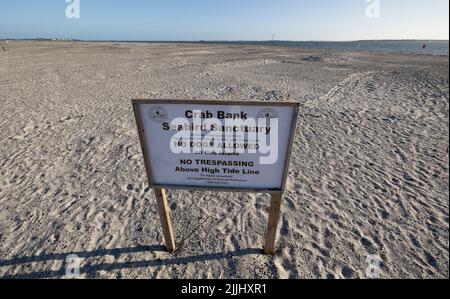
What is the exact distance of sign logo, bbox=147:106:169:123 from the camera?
290 cm

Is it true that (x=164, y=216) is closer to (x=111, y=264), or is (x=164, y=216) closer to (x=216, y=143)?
(x=111, y=264)

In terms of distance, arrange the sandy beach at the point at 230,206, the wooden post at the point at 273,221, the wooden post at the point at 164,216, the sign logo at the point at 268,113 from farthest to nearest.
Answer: the sandy beach at the point at 230,206 < the wooden post at the point at 164,216 < the wooden post at the point at 273,221 < the sign logo at the point at 268,113

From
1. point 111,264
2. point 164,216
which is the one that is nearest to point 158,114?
point 164,216

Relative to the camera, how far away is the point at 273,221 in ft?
11.7

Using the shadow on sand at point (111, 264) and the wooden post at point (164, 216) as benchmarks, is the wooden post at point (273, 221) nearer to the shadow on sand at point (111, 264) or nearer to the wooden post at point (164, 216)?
the shadow on sand at point (111, 264)

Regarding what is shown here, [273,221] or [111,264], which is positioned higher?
[273,221]

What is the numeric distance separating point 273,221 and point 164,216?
4.60 feet

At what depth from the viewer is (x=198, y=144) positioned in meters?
3.09

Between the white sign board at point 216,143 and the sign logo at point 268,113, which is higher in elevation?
the sign logo at point 268,113

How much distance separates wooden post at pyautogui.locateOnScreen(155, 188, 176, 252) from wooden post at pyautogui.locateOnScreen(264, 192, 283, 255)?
4.29ft

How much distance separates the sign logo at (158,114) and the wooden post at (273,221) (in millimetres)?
1562

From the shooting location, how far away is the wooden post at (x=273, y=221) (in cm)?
341

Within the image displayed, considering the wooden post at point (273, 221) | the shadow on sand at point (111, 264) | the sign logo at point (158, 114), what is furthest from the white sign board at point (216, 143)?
the shadow on sand at point (111, 264)

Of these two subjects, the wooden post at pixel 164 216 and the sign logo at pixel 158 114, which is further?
the wooden post at pixel 164 216
